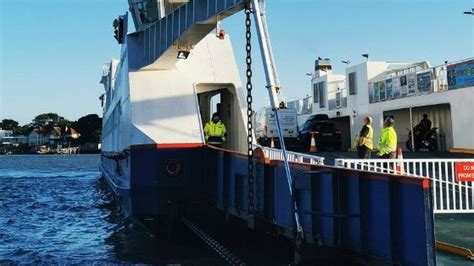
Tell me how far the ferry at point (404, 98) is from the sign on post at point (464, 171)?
35.6 feet

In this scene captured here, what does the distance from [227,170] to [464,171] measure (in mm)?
4111

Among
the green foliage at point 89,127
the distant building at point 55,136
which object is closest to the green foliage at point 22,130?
the distant building at point 55,136

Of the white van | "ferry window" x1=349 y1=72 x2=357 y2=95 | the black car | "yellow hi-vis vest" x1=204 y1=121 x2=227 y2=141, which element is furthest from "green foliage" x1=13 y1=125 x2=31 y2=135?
"yellow hi-vis vest" x1=204 y1=121 x2=227 y2=141

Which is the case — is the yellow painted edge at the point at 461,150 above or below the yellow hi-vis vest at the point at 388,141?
below

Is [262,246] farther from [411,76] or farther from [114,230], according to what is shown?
[411,76]

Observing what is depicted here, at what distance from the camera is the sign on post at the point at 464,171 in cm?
859

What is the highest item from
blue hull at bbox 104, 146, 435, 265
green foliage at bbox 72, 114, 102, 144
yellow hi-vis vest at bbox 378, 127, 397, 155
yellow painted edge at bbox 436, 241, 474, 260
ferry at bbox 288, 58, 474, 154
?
green foliage at bbox 72, 114, 102, 144

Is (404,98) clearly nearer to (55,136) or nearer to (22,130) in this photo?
(55,136)

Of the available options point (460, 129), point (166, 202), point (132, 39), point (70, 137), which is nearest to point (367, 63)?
point (460, 129)

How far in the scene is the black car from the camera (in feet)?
76.6

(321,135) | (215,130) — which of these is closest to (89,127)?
(321,135)

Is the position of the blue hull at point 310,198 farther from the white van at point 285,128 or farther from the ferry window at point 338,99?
the ferry window at point 338,99

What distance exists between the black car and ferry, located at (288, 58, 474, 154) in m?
1.83

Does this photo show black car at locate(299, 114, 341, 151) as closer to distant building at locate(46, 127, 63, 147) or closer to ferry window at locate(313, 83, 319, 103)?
ferry window at locate(313, 83, 319, 103)
